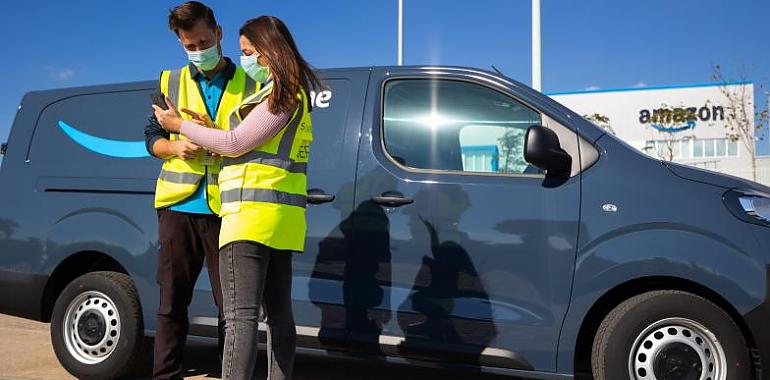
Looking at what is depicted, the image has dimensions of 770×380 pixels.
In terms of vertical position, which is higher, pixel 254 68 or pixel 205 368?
pixel 254 68

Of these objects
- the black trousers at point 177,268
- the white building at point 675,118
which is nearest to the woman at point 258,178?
the black trousers at point 177,268

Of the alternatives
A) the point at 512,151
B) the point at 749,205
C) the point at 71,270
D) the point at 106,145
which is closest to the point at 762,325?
the point at 749,205

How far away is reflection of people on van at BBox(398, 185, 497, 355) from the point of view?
11.2 ft

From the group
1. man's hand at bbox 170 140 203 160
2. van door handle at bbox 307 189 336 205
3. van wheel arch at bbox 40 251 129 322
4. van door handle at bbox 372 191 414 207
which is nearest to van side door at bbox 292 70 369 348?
van door handle at bbox 307 189 336 205

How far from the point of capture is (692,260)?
315 cm

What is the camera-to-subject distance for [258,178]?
2605mm

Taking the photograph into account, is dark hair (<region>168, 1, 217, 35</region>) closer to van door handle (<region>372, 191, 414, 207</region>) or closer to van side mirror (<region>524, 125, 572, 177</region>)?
van door handle (<region>372, 191, 414, 207</region>)

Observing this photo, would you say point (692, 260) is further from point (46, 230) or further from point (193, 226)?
point (46, 230)

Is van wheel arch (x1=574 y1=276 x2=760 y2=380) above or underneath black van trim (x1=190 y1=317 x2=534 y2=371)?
above

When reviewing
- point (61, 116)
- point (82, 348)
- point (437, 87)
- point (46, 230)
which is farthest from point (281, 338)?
point (61, 116)

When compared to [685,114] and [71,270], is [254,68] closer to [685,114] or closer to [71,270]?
[71,270]

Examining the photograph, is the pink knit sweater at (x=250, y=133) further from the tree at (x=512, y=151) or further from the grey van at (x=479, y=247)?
the tree at (x=512, y=151)

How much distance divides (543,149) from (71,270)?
3.02 metres

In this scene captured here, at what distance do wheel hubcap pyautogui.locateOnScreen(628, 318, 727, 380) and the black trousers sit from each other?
6.53 ft
